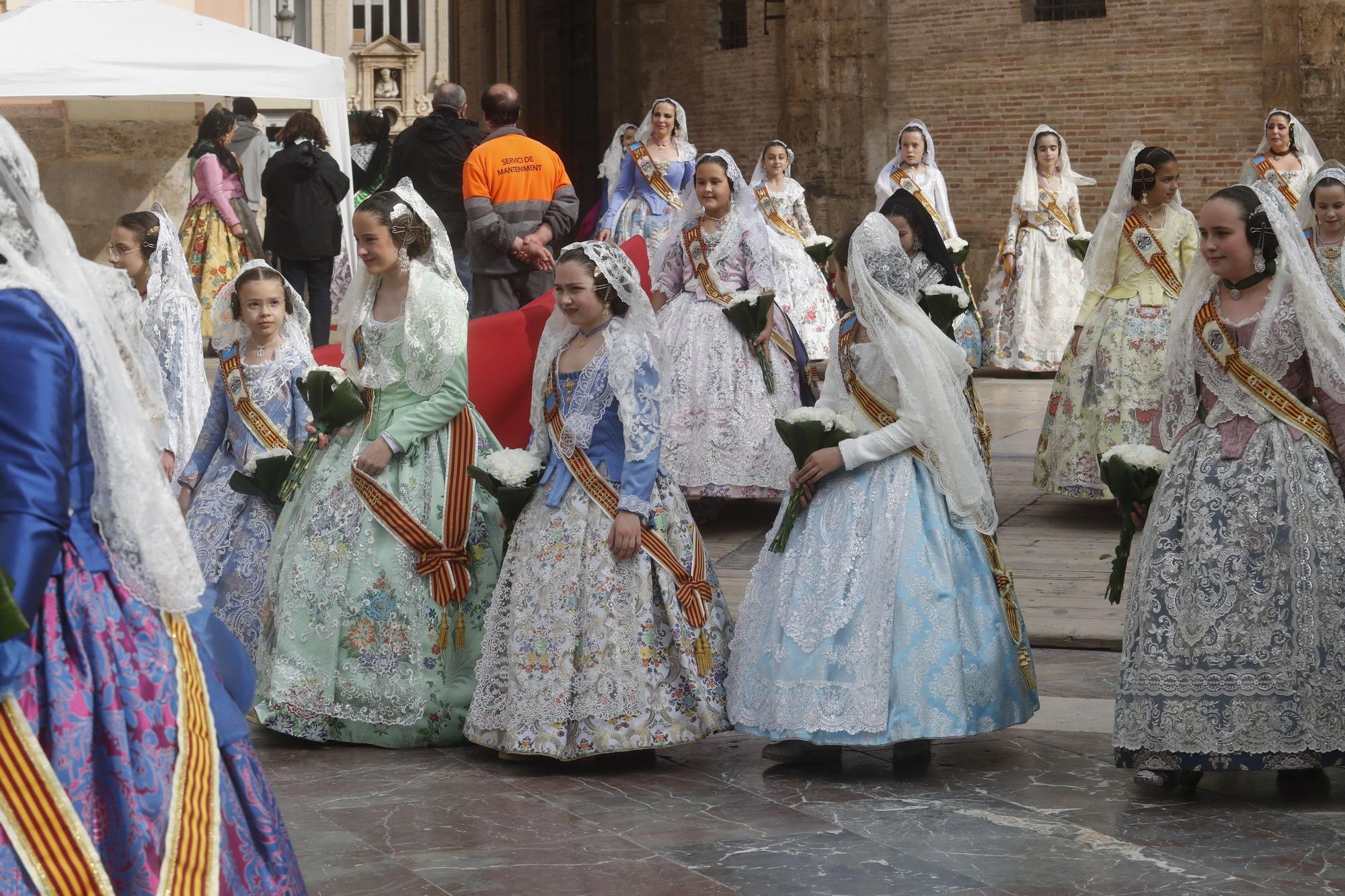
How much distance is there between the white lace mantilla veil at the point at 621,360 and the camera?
5848mm

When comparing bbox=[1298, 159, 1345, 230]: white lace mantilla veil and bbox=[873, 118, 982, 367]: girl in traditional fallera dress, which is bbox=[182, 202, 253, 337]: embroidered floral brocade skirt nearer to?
bbox=[873, 118, 982, 367]: girl in traditional fallera dress

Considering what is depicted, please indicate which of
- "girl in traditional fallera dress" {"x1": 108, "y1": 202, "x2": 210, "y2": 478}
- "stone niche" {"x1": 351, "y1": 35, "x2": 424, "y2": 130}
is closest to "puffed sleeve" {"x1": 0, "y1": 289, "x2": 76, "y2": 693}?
"girl in traditional fallera dress" {"x1": 108, "y1": 202, "x2": 210, "y2": 478}

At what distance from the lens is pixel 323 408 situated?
21.2 feet

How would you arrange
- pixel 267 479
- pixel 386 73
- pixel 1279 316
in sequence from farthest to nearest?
pixel 386 73
pixel 267 479
pixel 1279 316

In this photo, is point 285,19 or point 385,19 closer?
point 285,19

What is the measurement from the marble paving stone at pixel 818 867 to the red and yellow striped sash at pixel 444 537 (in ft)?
5.24

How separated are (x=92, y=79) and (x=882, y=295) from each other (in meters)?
7.17

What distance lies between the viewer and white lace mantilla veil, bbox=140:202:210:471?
820cm

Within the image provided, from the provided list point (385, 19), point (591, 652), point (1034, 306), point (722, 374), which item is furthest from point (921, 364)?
point (385, 19)

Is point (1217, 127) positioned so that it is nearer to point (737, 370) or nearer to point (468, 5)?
point (737, 370)

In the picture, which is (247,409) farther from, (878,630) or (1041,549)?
(1041,549)

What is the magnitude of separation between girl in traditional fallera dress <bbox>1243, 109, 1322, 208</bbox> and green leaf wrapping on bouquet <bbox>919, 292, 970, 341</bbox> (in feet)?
27.8

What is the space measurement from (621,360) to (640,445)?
279 millimetres

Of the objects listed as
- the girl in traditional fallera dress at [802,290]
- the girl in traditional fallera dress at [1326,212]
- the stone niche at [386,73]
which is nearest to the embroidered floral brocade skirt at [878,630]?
the girl in traditional fallera dress at [1326,212]
